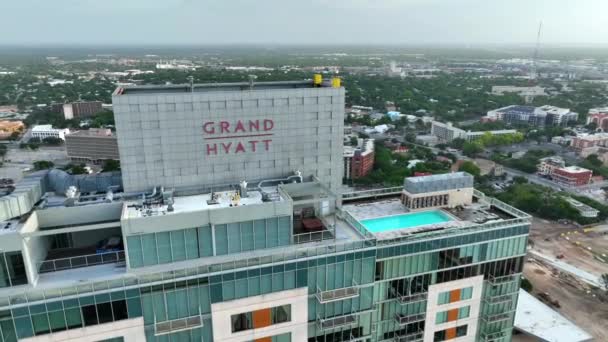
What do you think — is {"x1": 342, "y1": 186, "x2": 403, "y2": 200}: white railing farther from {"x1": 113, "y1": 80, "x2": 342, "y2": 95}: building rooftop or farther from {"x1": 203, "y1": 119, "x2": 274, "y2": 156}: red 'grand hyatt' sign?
{"x1": 203, "y1": 119, "x2": 274, "y2": 156}: red 'grand hyatt' sign

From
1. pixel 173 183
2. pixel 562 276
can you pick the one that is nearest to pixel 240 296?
pixel 173 183

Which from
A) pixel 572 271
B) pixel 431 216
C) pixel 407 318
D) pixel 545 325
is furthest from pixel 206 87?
pixel 572 271

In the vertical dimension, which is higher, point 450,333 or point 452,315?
point 452,315

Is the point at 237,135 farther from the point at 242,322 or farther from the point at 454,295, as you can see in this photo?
the point at 454,295

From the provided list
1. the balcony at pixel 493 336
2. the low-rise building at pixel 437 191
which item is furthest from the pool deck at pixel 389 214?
the balcony at pixel 493 336

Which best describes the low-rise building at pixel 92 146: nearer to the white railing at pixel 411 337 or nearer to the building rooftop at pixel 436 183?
the building rooftop at pixel 436 183

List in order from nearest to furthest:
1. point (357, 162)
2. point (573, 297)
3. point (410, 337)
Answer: point (410, 337) < point (573, 297) < point (357, 162)
